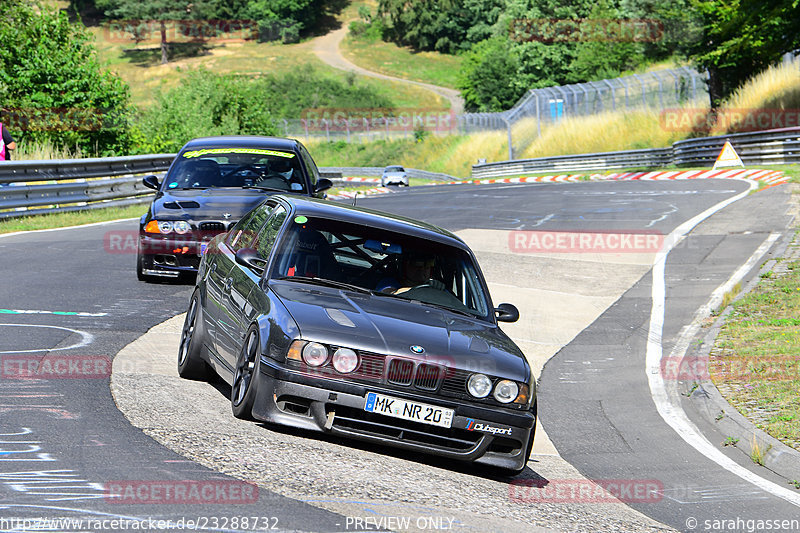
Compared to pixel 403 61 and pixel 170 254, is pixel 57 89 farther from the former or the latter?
pixel 403 61

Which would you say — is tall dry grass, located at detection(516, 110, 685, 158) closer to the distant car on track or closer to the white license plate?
the distant car on track

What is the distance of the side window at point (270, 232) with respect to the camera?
26.0 ft

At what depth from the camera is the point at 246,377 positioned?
22.6 feet

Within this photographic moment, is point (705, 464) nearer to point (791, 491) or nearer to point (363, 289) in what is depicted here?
point (791, 491)

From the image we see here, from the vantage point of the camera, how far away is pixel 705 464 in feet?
26.7

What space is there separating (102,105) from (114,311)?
18.8m

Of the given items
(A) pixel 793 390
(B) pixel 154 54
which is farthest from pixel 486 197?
(B) pixel 154 54

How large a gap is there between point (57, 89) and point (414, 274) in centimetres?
2257

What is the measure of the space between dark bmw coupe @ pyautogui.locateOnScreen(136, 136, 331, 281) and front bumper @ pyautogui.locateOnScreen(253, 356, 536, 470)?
630 centimetres

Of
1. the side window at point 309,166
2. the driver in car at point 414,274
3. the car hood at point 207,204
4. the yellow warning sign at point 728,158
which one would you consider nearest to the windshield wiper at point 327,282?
the driver in car at point 414,274

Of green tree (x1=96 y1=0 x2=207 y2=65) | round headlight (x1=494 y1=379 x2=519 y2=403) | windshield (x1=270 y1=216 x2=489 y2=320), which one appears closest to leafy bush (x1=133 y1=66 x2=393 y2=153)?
windshield (x1=270 y1=216 x2=489 y2=320)

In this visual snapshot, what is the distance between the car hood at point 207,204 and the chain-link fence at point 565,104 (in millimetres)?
39242

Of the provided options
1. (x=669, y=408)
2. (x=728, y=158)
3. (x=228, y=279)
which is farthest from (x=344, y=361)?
(x=728, y=158)

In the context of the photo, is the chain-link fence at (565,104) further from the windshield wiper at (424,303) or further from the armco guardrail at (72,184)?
the windshield wiper at (424,303)
